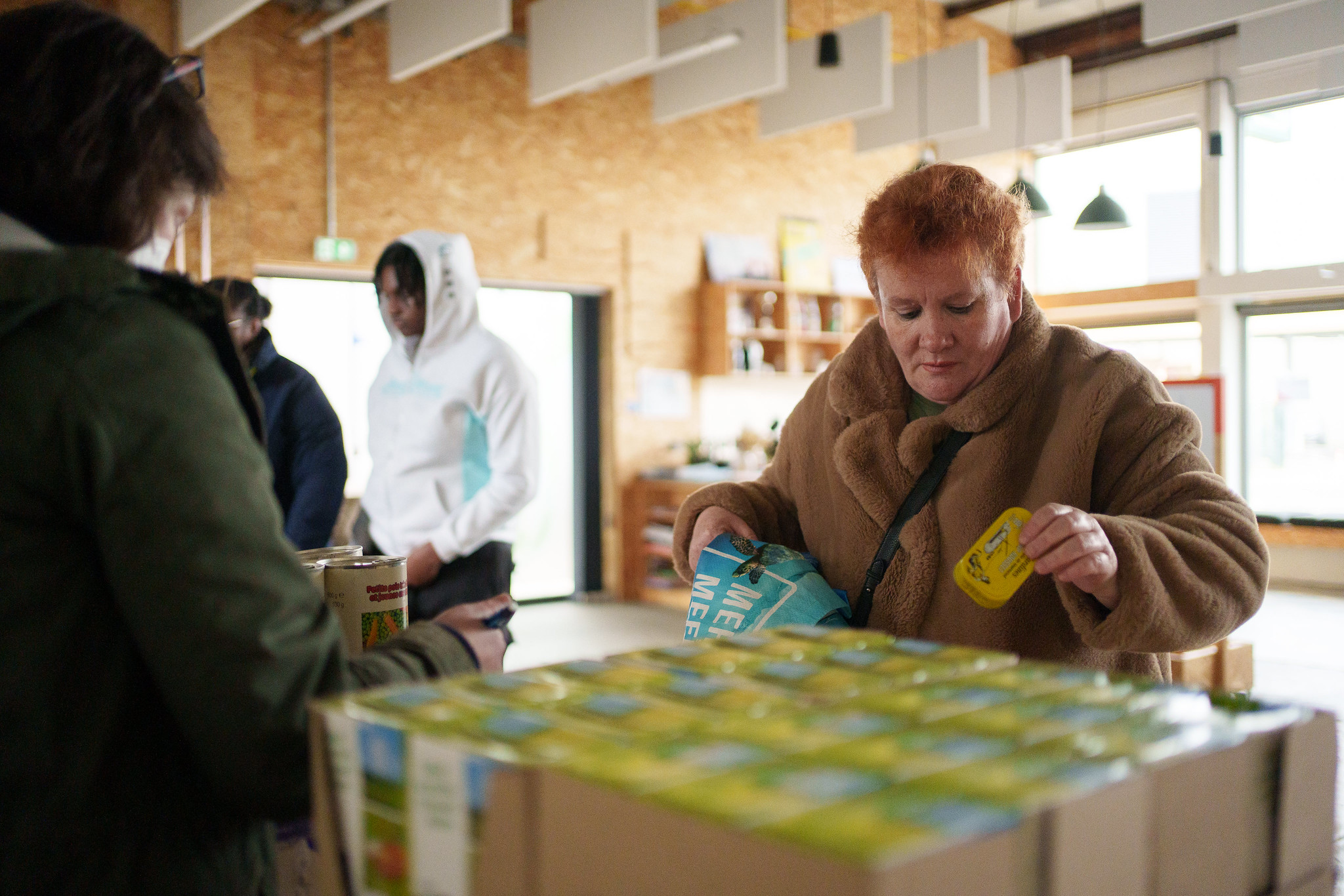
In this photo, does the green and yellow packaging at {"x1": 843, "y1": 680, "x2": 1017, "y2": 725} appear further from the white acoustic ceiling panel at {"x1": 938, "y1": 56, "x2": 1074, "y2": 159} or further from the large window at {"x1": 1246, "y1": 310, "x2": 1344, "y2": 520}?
the large window at {"x1": 1246, "y1": 310, "x2": 1344, "y2": 520}

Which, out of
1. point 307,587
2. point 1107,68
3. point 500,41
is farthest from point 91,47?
point 1107,68

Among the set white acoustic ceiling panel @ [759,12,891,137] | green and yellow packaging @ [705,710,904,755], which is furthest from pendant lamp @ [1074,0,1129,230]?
green and yellow packaging @ [705,710,904,755]

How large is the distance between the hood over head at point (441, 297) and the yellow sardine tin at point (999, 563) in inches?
88.8

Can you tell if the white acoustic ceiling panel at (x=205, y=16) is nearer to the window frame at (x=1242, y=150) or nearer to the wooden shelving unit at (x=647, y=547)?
the wooden shelving unit at (x=647, y=547)

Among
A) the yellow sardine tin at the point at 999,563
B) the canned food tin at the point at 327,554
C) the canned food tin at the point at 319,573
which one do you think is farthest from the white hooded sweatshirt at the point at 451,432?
the yellow sardine tin at the point at 999,563

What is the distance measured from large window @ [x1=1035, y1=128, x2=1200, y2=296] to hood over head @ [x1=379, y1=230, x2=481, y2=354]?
7.37 meters

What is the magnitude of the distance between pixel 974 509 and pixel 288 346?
5896 mm

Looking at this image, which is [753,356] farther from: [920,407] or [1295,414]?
[920,407]

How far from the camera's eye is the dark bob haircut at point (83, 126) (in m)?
0.93

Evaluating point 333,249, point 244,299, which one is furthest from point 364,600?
point 333,249

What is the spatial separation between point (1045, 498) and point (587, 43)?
5383 millimetres

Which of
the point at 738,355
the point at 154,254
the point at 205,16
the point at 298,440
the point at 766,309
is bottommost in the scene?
the point at 298,440

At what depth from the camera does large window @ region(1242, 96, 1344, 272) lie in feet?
29.4

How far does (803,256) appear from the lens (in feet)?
30.2
